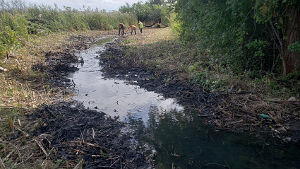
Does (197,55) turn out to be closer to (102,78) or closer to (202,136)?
(102,78)

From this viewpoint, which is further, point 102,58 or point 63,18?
Result: point 63,18

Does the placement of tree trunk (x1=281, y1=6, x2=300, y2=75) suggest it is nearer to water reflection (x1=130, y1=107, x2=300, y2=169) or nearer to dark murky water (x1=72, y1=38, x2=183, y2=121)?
water reflection (x1=130, y1=107, x2=300, y2=169)

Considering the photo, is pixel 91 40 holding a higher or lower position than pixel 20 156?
higher

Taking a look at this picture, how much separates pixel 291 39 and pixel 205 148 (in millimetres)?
3493

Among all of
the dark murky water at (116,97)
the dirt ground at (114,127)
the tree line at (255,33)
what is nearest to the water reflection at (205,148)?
the dirt ground at (114,127)

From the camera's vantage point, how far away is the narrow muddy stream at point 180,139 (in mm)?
3107

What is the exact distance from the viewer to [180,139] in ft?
12.1

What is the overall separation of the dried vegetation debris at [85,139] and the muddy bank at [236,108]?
1880 millimetres

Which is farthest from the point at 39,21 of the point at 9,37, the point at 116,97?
the point at 116,97

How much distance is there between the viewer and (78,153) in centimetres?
303

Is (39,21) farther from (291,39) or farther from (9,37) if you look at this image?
(291,39)

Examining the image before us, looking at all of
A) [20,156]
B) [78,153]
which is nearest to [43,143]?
[20,156]

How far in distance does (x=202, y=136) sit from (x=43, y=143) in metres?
2.80

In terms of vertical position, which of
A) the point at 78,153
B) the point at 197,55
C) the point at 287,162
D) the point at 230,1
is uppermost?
the point at 230,1
